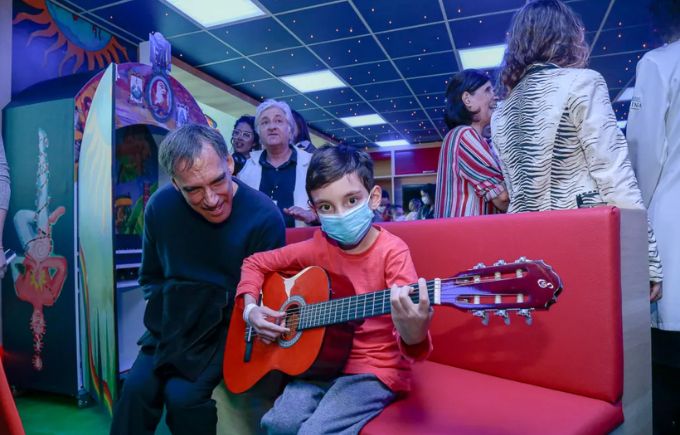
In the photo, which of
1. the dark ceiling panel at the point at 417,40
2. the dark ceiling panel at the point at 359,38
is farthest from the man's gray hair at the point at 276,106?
the dark ceiling panel at the point at 417,40

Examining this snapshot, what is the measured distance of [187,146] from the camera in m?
1.66

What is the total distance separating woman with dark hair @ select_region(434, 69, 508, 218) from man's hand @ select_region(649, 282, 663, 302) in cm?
72

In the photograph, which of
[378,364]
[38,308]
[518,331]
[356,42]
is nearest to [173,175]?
[378,364]

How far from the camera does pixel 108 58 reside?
4695 mm

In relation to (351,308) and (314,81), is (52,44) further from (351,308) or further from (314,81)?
(351,308)

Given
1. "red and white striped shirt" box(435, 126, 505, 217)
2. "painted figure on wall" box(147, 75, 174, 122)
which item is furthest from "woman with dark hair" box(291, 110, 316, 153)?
"red and white striped shirt" box(435, 126, 505, 217)

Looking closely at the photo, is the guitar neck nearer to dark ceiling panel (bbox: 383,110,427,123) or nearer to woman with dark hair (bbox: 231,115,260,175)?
woman with dark hair (bbox: 231,115,260,175)

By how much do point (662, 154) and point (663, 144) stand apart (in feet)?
0.12

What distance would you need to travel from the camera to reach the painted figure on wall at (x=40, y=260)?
3045 mm

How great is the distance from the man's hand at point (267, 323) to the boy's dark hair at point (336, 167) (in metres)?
0.43

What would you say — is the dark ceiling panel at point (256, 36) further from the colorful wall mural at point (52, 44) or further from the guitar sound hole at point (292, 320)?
the guitar sound hole at point (292, 320)

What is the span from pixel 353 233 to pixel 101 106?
2232 millimetres

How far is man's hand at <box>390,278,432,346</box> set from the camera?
1.08 m

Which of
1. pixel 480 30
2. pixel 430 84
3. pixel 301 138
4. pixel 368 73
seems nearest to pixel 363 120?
pixel 430 84
